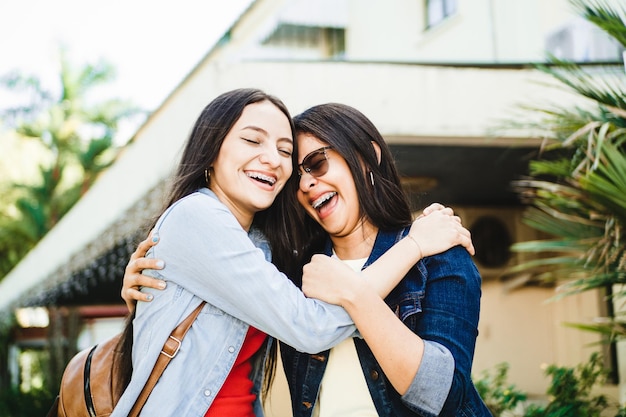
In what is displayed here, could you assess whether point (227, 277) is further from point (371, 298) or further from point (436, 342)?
point (436, 342)

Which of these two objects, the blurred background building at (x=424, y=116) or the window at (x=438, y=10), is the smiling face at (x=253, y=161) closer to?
the blurred background building at (x=424, y=116)

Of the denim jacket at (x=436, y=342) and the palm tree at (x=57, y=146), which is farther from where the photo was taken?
the palm tree at (x=57, y=146)

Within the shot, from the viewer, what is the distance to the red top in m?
2.11

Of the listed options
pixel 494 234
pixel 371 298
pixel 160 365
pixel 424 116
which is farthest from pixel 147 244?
pixel 494 234

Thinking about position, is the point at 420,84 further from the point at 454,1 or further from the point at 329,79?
the point at 454,1

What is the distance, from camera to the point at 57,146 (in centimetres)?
2267

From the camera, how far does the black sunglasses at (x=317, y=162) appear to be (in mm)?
2428

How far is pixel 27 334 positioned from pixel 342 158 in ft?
66.1

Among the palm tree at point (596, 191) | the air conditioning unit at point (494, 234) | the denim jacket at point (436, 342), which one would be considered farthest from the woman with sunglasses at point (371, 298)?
the air conditioning unit at point (494, 234)

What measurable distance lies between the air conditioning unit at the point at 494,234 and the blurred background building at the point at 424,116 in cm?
2

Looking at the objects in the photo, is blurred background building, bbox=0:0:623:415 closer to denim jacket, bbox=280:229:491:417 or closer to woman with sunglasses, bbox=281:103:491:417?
woman with sunglasses, bbox=281:103:491:417

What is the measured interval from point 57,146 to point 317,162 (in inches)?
880

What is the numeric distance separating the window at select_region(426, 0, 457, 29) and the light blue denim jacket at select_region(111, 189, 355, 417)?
341 inches

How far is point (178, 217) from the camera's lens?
6.91ft
